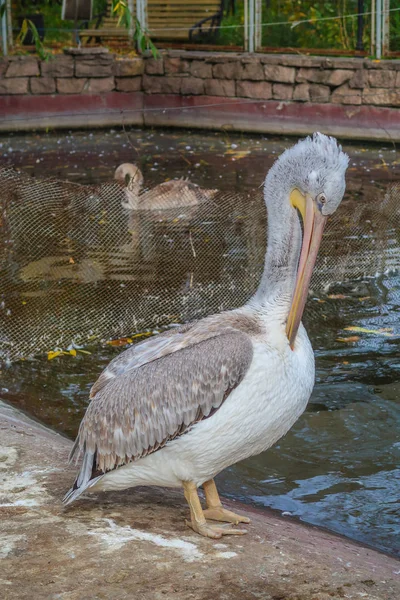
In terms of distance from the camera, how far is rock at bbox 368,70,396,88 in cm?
1270

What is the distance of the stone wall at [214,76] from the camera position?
12.9 metres

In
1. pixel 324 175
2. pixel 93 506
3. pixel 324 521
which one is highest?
pixel 324 175

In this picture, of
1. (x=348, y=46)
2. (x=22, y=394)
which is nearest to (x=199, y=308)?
(x=22, y=394)

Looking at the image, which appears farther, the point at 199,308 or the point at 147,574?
the point at 199,308

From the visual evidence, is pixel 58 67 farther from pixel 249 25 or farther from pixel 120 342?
pixel 120 342

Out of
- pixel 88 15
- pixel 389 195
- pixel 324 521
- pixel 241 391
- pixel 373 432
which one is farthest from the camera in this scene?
pixel 88 15

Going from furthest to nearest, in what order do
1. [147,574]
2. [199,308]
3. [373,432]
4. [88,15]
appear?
[88,15] → [199,308] → [373,432] → [147,574]

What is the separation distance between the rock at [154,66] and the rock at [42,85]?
59.3 inches

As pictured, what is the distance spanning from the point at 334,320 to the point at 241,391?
11.0 feet

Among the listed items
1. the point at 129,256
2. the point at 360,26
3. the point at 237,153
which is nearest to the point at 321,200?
the point at 129,256

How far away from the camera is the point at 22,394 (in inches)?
214

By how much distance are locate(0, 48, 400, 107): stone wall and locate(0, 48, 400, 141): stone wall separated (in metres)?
0.01

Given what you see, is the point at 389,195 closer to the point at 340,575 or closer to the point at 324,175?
the point at 324,175

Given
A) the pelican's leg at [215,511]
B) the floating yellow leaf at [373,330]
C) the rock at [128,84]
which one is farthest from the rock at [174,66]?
the pelican's leg at [215,511]
